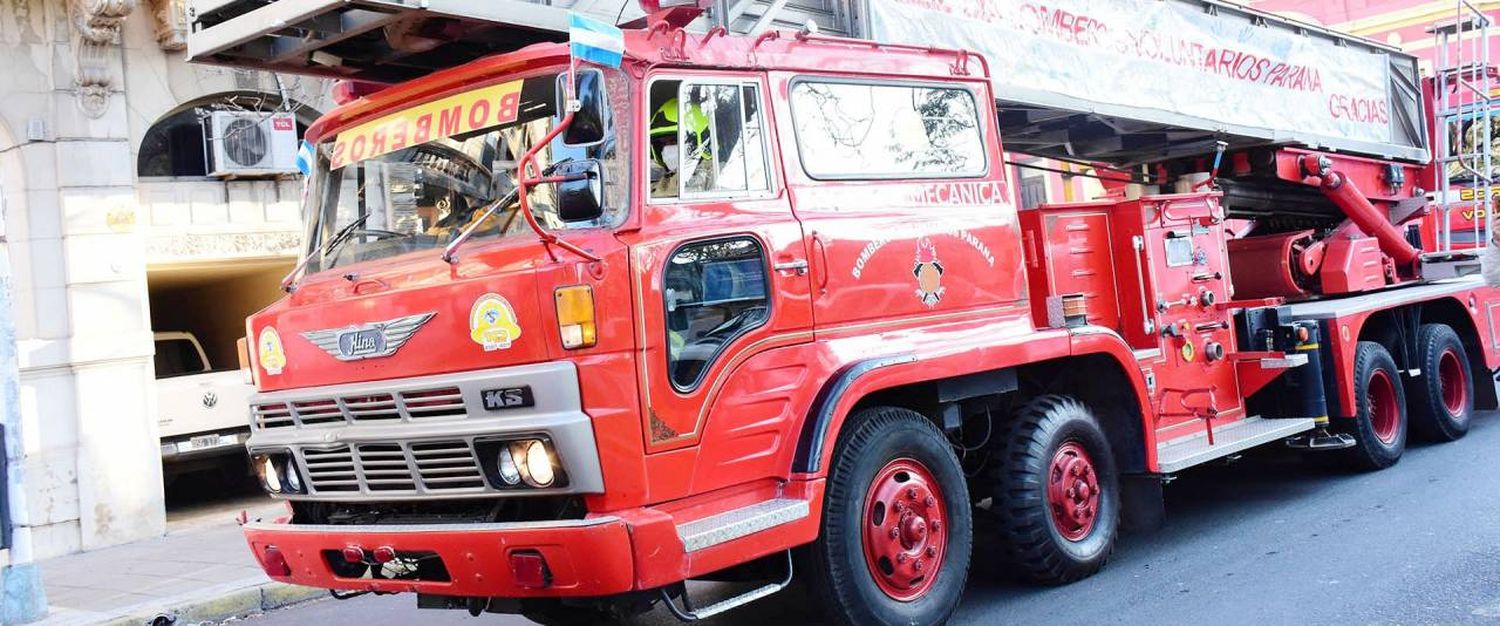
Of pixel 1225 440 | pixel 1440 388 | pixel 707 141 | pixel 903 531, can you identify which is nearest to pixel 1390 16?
pixel 1440 388

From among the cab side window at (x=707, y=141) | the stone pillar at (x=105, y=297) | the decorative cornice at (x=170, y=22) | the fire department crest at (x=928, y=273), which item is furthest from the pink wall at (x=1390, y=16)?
the cab side window at (x=707, y=141)

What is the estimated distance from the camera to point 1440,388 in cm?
995

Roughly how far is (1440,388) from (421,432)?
8132mm

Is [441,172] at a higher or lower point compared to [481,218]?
higher

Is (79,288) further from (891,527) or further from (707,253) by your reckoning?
(891,527)

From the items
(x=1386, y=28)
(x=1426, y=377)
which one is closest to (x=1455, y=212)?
(x=1426, y=377)

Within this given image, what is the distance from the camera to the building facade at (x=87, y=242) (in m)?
10.6

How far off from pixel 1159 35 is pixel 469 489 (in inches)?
228

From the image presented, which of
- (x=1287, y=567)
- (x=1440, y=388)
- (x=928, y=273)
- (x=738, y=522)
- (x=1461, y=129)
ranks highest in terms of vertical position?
(x=1461, y=129)

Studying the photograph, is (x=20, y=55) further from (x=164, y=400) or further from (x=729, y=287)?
(x=729, y=287)

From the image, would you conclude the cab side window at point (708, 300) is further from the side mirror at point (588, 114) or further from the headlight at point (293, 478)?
the headlight at point (293, 478)

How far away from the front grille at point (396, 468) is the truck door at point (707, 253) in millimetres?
652

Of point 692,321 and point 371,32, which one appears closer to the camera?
point 692,321

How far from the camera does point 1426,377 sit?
9.80 metres
